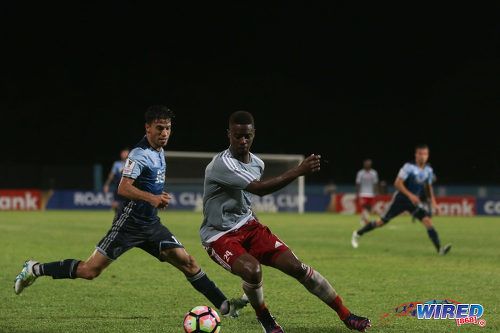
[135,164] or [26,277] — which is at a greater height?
[135,164]

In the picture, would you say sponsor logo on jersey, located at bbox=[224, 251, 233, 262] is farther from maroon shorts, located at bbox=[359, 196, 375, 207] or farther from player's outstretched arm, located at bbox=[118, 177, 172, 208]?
maroon shorts, located at bbox=[359, 196, 375, 207]

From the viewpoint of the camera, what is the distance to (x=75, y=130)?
56.0 meters

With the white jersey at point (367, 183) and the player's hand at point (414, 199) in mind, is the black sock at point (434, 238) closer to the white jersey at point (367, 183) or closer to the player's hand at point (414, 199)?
the player's hand at point (414, 199)

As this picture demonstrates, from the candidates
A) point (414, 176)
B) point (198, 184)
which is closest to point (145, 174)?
point (414, 176)

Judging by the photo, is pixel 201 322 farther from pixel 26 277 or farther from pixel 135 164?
pixel 26 277

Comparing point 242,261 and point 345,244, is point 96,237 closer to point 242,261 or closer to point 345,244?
point 345,244

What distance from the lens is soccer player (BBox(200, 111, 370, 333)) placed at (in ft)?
19.7

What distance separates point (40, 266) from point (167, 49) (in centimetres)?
5427

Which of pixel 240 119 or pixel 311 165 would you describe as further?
pixel 240 119

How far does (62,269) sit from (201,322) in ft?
6.08

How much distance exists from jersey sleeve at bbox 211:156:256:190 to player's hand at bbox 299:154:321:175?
566mm

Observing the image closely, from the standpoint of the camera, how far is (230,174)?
6027mm

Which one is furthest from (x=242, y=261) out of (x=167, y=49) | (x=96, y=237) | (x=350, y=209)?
(x=167, y=49)
